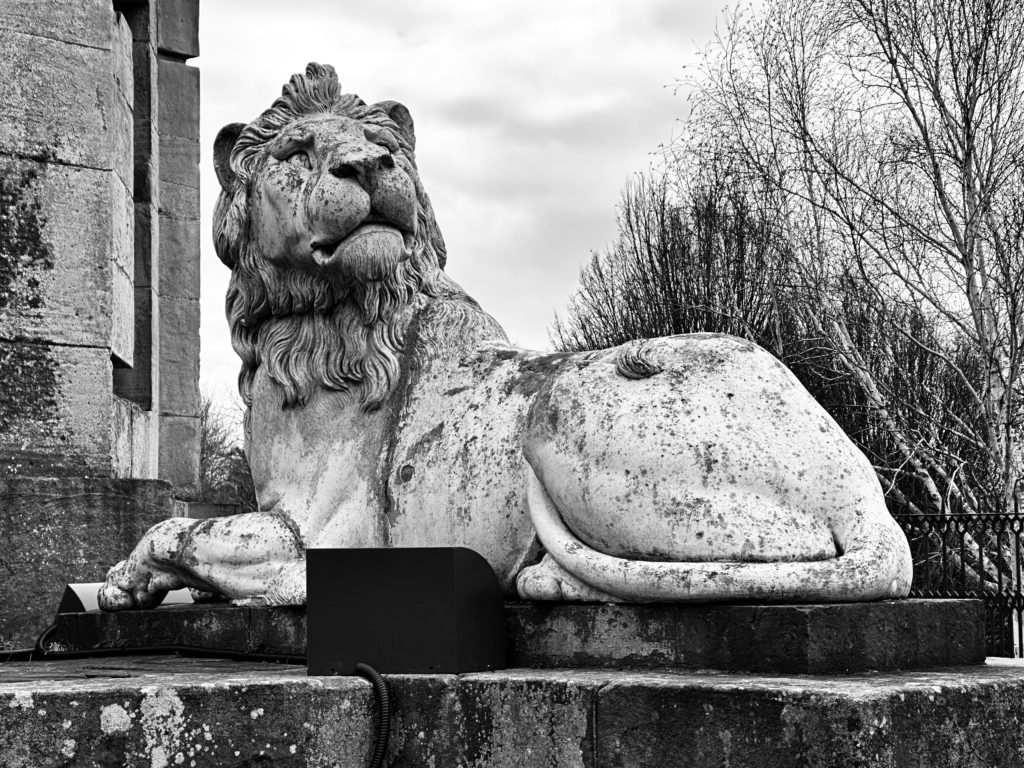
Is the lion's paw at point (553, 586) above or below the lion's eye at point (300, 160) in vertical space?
below

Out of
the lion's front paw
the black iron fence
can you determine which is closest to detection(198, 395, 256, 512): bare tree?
the black iron fence

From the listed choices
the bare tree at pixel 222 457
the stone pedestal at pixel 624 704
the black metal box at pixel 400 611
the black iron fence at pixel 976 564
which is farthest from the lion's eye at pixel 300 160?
the bare tree at pixel 222 457

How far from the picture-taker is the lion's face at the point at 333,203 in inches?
161

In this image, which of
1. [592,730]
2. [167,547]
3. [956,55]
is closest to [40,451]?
[167,547]

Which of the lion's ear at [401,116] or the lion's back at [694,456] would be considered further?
the lion's ear at [401,116]

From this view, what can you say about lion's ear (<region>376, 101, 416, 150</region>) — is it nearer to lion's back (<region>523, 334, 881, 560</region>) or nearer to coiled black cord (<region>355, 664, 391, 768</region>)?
lion's back (<region>523, 334, 881, 560</region>)

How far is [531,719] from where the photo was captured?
11.0 ft

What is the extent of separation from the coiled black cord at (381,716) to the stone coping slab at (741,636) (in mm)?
423

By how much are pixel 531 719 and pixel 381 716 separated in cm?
40

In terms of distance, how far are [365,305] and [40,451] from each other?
2.70 metres

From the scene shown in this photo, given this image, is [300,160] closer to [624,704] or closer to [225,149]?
[225,149]

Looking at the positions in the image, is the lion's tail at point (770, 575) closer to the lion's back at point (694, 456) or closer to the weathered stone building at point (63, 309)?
the lion's back at point (694, 456)

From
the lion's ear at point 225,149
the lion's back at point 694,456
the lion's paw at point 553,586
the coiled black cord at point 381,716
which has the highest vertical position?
the lion's ear at point 225,149

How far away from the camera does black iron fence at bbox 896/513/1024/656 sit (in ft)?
40.0
